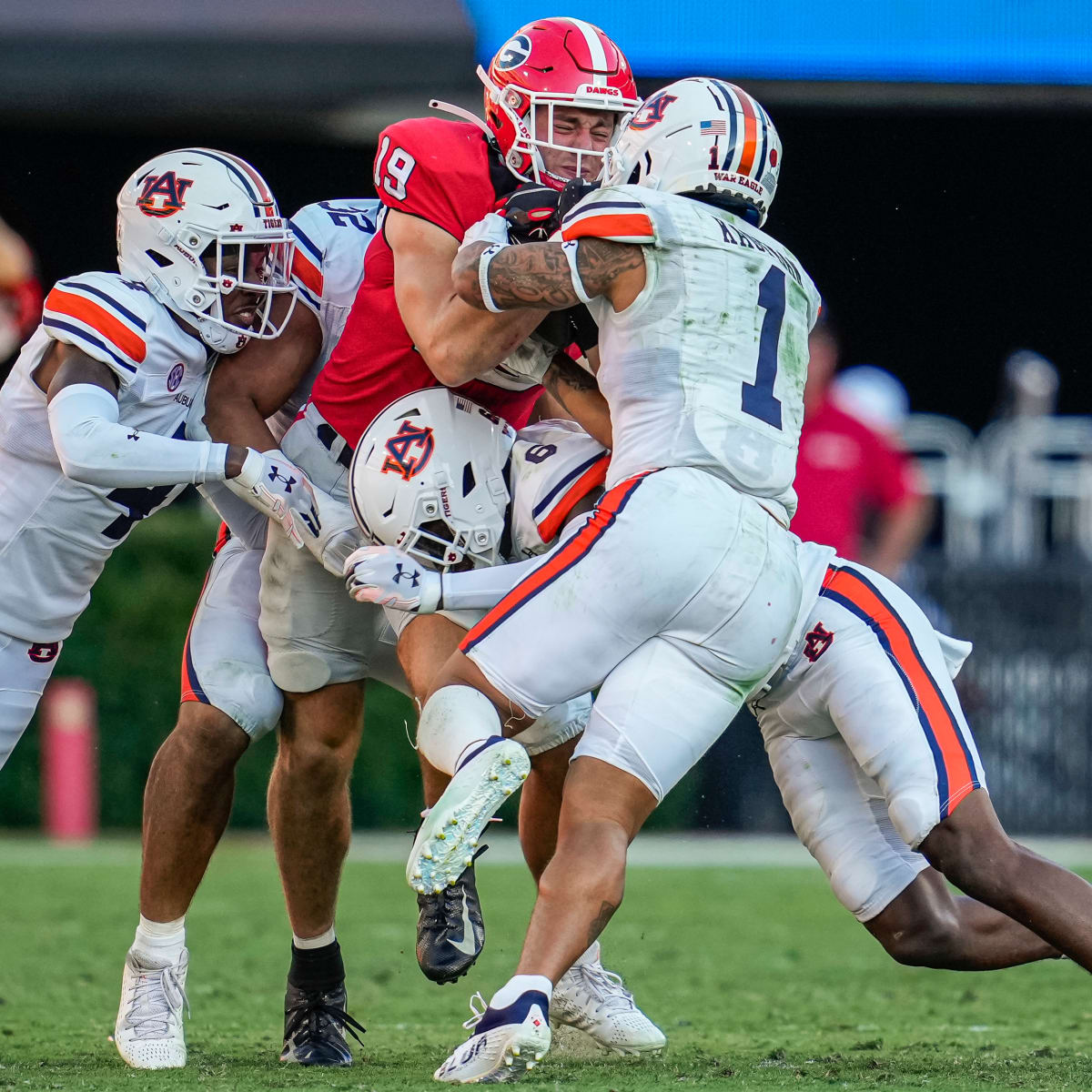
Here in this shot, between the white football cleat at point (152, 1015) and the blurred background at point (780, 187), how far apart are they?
474 cm

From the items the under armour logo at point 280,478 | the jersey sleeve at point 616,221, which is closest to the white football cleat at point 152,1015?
the under armour logo at point 280,478

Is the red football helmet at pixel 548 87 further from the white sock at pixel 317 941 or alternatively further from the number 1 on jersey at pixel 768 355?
the white sock at pixel 317 941

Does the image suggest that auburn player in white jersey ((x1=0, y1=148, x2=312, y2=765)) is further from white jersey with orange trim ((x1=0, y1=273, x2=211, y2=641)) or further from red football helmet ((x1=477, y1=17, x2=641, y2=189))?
red football helmet ((x1=477, y1=17, x2=641, y2=189))

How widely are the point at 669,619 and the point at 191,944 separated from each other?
349 centimetres

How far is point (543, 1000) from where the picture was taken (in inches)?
128

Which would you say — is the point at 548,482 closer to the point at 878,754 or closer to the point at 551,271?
the point at 551,271

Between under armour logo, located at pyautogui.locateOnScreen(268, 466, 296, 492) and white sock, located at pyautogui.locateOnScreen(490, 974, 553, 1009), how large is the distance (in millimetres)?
1248

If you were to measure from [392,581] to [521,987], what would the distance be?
0.90 meters

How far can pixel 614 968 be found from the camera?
5.91 metres

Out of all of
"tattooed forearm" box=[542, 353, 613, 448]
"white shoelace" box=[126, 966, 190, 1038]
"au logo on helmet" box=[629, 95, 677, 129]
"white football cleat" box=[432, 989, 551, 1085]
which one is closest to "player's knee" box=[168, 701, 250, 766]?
"white shoelace" box=[126, 966, 190, 1038]

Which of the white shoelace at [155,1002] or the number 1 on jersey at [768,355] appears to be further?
the white shoelace at [155,1002]

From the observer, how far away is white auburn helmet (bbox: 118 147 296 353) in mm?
4109

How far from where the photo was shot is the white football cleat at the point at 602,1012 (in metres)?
4.31

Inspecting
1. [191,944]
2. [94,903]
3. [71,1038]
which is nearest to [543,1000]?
[71,1038]
